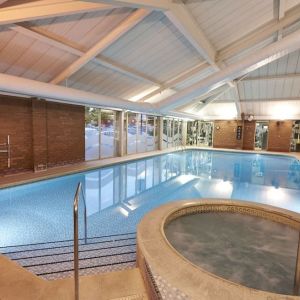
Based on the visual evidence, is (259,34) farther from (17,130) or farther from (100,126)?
(17,130)

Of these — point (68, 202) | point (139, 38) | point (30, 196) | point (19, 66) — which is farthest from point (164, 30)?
point (30, 196)

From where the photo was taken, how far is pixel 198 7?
500 centimetres

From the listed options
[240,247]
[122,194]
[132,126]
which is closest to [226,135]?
[132,126]

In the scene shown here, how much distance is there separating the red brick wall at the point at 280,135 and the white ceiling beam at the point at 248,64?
392 inches

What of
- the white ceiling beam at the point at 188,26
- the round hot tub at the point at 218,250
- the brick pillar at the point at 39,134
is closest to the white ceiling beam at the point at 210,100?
the white ceiling beam at the point at 188,26

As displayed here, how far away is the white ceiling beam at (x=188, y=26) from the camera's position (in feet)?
14.5

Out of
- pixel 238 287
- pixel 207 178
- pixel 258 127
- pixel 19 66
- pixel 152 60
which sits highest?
pixel 152 60

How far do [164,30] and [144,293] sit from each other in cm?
556

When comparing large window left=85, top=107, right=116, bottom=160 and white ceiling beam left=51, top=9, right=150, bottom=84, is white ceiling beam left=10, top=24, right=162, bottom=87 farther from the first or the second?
large window left=85, top=107, right=116, bottom=160

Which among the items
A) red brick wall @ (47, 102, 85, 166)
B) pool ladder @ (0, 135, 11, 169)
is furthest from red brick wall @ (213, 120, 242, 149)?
pool ladder @ (0, 135, 11, 169)

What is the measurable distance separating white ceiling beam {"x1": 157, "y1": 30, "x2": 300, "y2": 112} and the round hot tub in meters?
4.49

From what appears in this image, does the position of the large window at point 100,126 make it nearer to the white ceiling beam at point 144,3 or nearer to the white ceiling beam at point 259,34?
the white ceiling beam at point 259,34

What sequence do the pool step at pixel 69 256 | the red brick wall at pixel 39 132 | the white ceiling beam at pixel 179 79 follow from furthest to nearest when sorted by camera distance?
the white ceiling beam at pixel 179 79 → the red brick wall at pixel 39 132 → the pool step at pixel 69 256

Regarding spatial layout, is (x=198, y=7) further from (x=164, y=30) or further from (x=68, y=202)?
(x=68, y=202)
